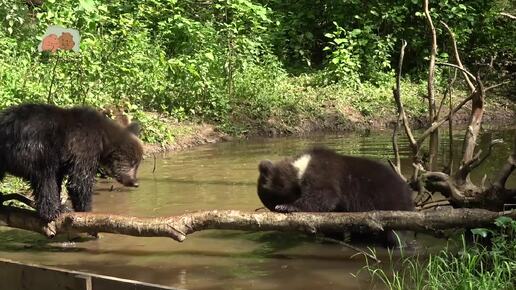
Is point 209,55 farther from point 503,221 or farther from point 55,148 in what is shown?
point 503,221

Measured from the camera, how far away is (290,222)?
5590 mm

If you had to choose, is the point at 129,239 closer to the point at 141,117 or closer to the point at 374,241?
the point at 374,241

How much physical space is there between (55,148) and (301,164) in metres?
2.42

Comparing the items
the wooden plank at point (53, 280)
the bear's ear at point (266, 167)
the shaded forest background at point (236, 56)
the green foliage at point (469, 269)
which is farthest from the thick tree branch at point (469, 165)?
the shaded forest background at point (236, 56)

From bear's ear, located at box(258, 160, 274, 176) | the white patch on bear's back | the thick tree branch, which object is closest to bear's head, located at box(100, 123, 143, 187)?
bear's ear, located at box(258, 160, 274, 176)

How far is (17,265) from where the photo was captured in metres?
4.36

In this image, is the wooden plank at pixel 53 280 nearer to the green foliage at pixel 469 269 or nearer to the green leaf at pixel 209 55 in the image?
the green foliage at pixel 469 269

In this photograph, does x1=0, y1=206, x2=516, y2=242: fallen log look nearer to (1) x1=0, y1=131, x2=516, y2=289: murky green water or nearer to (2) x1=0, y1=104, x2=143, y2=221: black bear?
(1) x1=0, y1=131, x2=516, y2=289: murky green water

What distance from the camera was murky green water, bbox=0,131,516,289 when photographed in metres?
5.33

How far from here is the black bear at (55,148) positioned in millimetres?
5969

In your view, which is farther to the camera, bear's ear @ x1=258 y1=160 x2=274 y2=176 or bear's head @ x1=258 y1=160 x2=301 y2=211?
bear's ear @ x1=258 y1=160 x2=274 y2=176

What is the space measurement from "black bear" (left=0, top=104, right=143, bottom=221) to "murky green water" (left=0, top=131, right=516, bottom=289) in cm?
57

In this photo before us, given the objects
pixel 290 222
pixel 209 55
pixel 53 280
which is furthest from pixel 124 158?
pixel 209 55

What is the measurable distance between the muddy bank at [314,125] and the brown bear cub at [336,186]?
22.1ft
